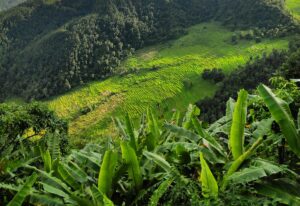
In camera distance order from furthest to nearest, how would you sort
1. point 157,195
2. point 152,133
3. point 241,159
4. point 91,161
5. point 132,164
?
point 152,133 → point 91,161 → point 132,164 → point 241,159 → point 157,195

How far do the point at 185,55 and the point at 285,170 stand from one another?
97850 mm

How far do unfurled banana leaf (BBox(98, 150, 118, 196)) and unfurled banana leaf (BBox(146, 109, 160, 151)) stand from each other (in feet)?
4.32

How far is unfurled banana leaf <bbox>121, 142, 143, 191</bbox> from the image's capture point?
621 centimetres

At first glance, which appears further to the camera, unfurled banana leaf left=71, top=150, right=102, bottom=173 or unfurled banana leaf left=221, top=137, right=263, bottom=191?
unfurled banana leaf left=71, top=150, right=102, bottom=173

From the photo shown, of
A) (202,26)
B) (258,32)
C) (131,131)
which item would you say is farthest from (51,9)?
(131,131)

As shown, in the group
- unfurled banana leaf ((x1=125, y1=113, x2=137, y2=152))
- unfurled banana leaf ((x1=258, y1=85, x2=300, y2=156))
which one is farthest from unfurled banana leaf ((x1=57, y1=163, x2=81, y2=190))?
unfurled banana leaf ((x1=258, y1=85, x2=300, y2=156))

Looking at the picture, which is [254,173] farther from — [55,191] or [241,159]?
[55,191]

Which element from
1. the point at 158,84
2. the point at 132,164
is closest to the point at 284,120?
the point at 132,164

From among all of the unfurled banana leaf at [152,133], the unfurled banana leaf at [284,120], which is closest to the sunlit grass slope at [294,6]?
the unfurled banana leaf at [152,133]

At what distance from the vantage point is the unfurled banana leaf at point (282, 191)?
5.38 metres

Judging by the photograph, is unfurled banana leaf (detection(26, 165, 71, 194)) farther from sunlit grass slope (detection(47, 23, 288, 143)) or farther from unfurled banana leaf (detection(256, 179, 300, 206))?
sunlit grass slope (detection(47, 23, 288, 143))

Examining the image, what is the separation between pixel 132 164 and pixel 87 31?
117710 mm

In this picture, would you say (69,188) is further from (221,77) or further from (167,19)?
(167,19)

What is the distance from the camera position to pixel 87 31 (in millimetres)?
121125
